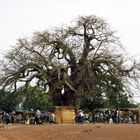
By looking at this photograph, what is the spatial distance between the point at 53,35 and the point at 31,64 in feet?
12.4

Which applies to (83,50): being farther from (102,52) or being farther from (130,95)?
(130,95)

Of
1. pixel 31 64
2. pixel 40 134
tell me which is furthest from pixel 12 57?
pixel 40 134

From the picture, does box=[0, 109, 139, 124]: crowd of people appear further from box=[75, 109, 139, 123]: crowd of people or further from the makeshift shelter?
the makeshift shelter

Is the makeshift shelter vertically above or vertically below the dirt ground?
above

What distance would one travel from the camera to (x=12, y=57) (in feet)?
180

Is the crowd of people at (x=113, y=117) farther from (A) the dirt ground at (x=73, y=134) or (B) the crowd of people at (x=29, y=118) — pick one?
(A) the dirt ground at (x=73, y=134)

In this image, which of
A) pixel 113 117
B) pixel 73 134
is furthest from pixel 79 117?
A: pixel 73 134

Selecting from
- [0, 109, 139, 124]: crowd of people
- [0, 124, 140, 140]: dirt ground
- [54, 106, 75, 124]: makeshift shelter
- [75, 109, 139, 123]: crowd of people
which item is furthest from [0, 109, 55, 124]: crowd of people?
[0, 124, 140, 140]: dirt ground

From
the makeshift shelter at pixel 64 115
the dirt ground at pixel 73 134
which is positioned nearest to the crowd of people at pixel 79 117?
the makeshift shelter at pixel 64 115

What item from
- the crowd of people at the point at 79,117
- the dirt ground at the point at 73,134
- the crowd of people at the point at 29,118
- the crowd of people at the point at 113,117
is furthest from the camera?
the crowd of people at the point at 113,117

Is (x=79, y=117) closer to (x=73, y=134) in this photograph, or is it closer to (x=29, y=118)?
(x=29, y=118)

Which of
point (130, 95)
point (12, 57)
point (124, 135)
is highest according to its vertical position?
point (12, 57)

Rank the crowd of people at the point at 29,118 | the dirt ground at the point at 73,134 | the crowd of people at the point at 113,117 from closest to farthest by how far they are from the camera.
→ the dirt ground at the point at 73,134
the crowd of people at the point at 29,118
the crowd of people at the point at 113,117

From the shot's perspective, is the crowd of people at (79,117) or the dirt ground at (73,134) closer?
the dirt ground at (73,134)
